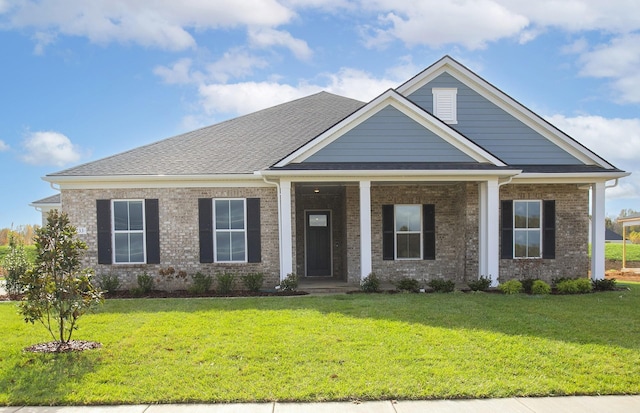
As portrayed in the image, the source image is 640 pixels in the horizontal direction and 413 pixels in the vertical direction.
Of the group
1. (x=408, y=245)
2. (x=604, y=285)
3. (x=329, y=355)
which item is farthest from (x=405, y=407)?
(x=604, y=285)

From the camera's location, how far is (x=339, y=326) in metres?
7.65

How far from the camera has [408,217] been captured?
1376 cm

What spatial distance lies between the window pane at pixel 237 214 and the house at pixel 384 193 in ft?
0.09

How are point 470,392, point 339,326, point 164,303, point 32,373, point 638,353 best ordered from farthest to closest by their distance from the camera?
point 164,303 < point 339,326 < point 638,353 < point 32,373 < point 470,392

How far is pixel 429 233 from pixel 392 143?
3274mm

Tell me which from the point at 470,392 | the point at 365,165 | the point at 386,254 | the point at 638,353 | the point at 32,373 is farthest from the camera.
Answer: the point at 386,254

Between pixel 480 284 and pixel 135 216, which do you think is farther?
pixel 135 216

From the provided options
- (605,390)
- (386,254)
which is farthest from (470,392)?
(386,254)

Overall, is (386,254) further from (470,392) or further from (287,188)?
(470,392)

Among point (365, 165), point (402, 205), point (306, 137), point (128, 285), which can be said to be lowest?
point (128, 285)

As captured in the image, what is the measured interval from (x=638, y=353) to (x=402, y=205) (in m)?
Result: 7.91

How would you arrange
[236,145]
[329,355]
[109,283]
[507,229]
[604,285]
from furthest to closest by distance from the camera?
[236,145] < [507,229] < [604,285] < [109,283] < [329,355]

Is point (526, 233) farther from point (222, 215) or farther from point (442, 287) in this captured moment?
point (222, 215)

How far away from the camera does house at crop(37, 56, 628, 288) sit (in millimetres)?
11820
